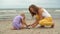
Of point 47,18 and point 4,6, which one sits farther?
point 4,6

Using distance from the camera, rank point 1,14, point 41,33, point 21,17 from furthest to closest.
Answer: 1. point 1,14
2. point 21,17
3. point 41,33

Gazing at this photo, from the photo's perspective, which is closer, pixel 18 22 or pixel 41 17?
pixel 18 22

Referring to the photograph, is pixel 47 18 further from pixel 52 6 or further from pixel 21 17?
pixel 52 6

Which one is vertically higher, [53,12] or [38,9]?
[38,9]

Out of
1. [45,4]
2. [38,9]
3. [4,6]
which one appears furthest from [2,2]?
[38,9]

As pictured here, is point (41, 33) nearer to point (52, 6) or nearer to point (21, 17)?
point (21, 17)

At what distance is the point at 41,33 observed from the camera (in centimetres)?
608

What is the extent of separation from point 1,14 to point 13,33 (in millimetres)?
6695

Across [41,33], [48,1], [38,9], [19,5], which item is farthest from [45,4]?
[41,33]

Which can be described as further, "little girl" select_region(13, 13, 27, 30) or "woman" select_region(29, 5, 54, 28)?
"woman" select_region(29, 5, 54, 28)

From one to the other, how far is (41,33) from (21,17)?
1422 millimetres

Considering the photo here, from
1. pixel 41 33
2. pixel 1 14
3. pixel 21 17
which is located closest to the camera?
pixel 41 33

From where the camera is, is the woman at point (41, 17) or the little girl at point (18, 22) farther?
the woman at point (41, 17)

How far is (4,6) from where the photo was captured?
12961 millimetres
